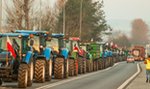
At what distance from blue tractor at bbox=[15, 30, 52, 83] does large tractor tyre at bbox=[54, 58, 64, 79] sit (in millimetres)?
2221

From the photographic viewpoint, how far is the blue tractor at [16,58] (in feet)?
81.3

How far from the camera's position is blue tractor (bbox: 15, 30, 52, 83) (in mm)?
28594

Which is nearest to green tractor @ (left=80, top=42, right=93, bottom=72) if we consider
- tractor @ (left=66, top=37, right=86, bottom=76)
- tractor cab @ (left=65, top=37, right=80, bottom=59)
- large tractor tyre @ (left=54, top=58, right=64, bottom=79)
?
tractor @ (left=66, top=37, right=86, bottom=76)

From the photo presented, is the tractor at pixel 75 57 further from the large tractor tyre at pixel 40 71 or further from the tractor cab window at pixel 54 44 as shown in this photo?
the large tractor tyre at pixel 40 71

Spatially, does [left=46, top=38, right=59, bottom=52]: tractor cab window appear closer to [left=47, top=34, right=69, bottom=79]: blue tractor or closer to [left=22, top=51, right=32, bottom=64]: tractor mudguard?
[left=47, top=34, right=69, bottom=79]: blue tractor

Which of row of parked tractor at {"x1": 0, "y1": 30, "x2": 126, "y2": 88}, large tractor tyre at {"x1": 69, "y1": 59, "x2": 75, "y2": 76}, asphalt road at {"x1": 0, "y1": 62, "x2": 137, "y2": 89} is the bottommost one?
asphalt road at {"x1": 0, "y1": 62, "x2": 137, "y2": 89}

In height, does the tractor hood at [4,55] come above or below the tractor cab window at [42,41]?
below

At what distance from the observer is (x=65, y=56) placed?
35469 millimetres

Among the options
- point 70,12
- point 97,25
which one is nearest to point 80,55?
point 70,12

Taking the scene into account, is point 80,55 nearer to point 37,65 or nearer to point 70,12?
point 37,65

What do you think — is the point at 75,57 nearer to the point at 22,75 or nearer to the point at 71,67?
the point at 71,67

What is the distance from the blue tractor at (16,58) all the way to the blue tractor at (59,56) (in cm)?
729

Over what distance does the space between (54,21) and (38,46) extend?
2066 inches

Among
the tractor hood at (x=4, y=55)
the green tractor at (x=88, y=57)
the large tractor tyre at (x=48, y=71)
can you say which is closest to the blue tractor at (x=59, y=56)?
the large tractor tyre at (x=48, y=71)
